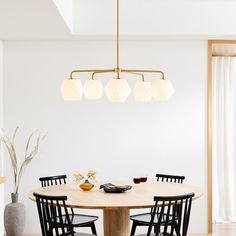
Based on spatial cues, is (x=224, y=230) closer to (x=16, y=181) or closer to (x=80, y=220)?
(x=80, y=220)

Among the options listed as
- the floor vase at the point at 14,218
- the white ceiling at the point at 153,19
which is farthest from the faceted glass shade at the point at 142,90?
the floor vase at the point at 14,218

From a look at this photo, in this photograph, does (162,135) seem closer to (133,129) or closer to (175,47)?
(133,129)

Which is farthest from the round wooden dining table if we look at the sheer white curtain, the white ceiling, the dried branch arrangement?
the sheer white curtain

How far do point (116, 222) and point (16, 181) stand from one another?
2.23m

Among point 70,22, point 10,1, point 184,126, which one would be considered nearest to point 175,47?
point 184,126

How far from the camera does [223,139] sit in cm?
683

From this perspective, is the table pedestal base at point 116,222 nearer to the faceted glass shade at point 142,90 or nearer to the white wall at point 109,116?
the faceted glass shade at point 142,90

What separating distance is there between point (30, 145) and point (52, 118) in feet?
1.46

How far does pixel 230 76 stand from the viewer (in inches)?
270

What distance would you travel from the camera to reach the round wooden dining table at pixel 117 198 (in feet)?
12.2

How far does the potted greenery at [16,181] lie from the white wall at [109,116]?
0.10m

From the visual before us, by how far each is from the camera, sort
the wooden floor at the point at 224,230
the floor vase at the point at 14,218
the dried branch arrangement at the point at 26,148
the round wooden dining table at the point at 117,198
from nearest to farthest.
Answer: the round wooden dining table at the point at 117,198, the floor vase at the point at 14,218, the dried branch arrangement at the point at 26,148, the wooden floor at the point at 224,230

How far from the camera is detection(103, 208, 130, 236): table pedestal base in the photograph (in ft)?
13.9

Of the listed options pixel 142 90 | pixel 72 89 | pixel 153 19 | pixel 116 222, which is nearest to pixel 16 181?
pixel 116 222
